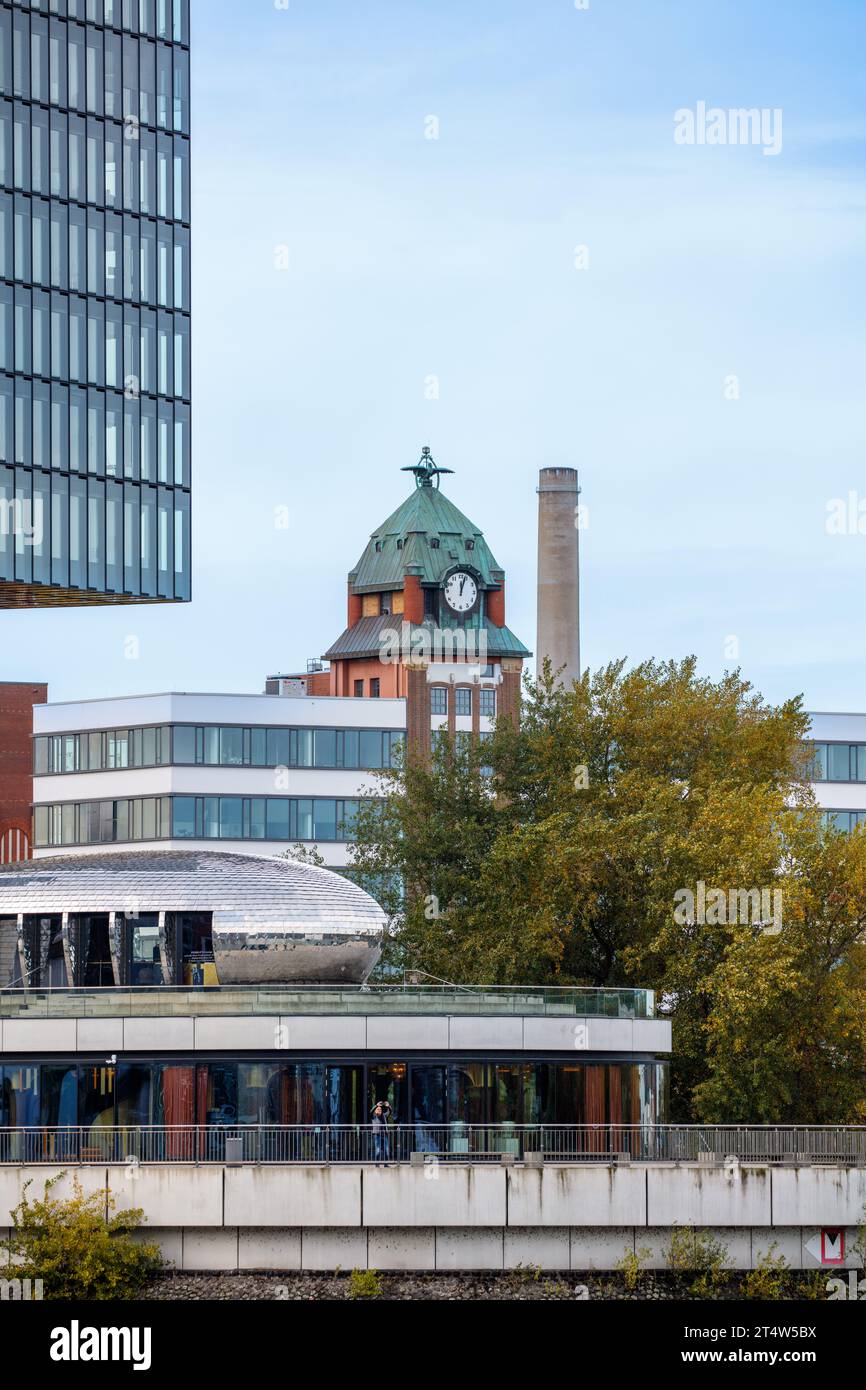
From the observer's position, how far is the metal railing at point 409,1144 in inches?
1935

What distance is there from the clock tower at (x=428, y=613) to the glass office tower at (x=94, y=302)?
36.5 metres

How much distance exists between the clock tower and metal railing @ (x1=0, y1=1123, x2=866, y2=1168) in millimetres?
79454

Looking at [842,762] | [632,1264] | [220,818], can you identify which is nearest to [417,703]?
[220,818]

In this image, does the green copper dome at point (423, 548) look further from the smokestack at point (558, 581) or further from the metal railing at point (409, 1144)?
the metal railing at point (409, 1144)

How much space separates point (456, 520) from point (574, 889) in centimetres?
7894

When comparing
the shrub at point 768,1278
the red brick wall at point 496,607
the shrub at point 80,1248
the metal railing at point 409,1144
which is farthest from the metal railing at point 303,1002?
the red brick wall at point 496,607

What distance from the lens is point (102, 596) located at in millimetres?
94562

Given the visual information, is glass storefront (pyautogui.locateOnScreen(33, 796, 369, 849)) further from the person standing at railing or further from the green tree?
the person standing at railing

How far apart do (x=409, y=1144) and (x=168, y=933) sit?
28.3 ft

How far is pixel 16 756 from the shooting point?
125 m

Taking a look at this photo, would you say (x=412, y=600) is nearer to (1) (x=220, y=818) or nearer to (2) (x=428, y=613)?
(2) (x=428, y=613)
